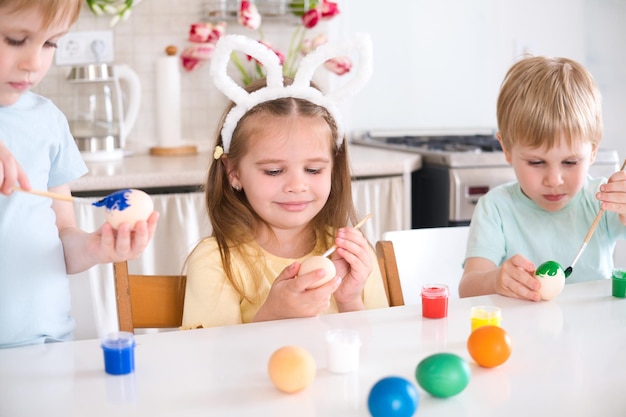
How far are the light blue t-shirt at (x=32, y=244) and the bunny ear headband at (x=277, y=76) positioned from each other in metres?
0.33

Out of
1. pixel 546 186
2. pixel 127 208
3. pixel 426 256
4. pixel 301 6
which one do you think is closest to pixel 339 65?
pixel 301 6

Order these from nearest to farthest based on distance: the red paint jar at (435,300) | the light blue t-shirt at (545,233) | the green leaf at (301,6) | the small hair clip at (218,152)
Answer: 1. the red paint jar at (435,300)
2. the small hair clip at (218,152)
3. the light blue t-shirt at (545,233)
4. the green leaf at (301,6)

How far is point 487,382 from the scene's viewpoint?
0.99 meters

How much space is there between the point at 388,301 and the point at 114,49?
1.96 meters

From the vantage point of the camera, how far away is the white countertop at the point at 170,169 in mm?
2508

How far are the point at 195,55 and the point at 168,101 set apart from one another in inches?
8.0

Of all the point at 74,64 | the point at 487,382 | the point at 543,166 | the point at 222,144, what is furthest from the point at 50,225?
the point at 74,64

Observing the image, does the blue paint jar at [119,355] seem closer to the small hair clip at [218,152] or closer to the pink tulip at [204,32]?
Result: the small hair clip at [218,152]

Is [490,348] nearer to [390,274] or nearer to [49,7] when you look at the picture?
[390,274]

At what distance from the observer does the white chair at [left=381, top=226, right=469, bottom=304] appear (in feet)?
5.93

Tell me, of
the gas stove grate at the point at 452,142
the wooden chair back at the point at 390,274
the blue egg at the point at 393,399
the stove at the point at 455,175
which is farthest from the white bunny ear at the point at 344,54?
the gas stove grate at the point at 452,142

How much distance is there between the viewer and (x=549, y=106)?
1.69 meters

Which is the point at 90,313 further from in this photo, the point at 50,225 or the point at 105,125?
the point at 105,125

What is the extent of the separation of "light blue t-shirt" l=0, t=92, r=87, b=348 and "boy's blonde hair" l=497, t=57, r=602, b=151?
0.94 m
